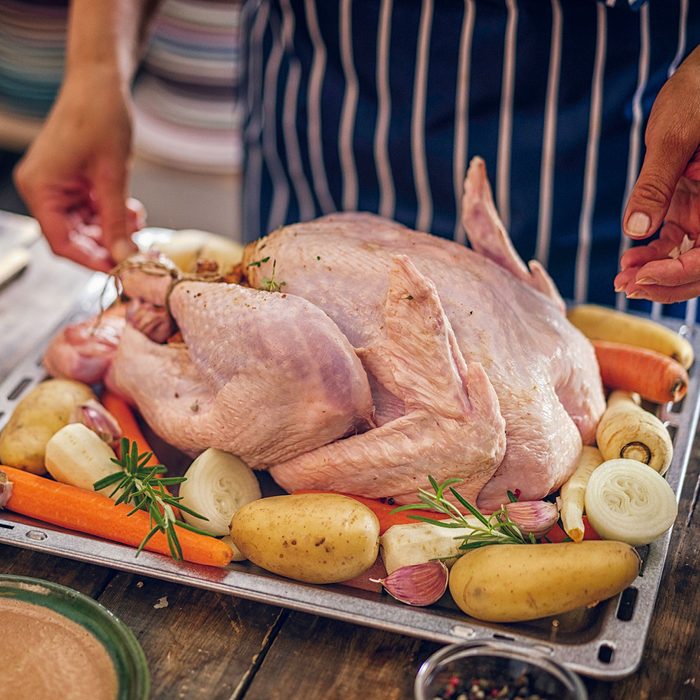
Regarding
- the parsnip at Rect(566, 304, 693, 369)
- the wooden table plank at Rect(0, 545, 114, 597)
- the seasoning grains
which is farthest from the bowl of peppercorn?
the parsnip at Rect(566, 304, 693, 369)

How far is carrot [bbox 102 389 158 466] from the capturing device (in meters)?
1.88

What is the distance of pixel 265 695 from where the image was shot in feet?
4.57

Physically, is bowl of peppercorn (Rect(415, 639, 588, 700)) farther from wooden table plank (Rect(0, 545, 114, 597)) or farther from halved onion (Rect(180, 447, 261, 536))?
wooden table plank (Rect(0, 545, 114, 597))

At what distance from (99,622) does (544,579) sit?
68cm

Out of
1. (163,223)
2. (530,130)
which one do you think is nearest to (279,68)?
(530,130)

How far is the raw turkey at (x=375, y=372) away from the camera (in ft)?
5.30

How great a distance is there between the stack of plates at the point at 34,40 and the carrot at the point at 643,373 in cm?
368

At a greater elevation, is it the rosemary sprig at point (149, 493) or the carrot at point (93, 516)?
the rosemary sprig at point (149, 493)

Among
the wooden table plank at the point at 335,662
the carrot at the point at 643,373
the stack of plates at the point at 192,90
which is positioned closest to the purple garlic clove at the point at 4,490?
the wooden table plank at the point at 335,662

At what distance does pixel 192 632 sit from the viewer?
4.92 ft

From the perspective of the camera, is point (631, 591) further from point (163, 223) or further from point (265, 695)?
point (163, 223)

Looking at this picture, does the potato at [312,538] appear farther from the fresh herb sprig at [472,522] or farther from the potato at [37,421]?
the potato at [37,421]

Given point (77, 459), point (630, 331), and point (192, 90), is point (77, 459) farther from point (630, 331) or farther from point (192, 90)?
point (192, 90)

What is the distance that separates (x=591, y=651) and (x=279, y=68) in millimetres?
1879
